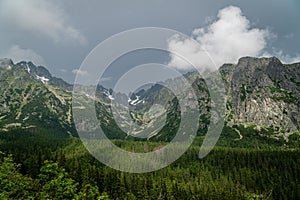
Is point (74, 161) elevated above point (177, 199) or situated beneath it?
elevated above

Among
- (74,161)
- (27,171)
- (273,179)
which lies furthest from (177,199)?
(273,179)

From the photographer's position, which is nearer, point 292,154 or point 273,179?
point 273,179

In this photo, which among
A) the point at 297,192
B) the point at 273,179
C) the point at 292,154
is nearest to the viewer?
the point at 297,192

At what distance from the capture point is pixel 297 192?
148 m

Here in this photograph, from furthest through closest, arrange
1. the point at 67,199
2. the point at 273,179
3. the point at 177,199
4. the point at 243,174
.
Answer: the point at 243,174 < the point at 273,179 < the point at 177,199 < the point at 67,199

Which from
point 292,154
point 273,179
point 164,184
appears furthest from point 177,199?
point 292,154

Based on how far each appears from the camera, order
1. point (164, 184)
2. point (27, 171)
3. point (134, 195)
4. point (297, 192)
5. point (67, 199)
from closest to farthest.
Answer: point (67, 199) → point (27, 171) → point (134, 195) → point (164, 184) → point (297, 192)

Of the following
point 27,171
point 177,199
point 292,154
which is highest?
point 292,154

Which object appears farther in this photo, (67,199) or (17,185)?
(67,199)

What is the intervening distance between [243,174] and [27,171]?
128m

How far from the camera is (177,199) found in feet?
399

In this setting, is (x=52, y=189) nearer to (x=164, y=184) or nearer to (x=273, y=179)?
(x=164, y=184)

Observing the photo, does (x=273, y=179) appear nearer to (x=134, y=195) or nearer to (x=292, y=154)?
(x=292, y=154)

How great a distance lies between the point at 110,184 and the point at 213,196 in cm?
4371
